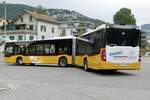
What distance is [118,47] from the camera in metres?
23.7

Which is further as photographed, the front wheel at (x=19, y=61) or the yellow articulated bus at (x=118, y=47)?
the front wheel at (x=19, y=61)

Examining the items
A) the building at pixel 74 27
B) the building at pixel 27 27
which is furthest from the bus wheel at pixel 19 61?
the building at pixel 74 27

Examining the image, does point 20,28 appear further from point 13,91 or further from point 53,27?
point 13,91

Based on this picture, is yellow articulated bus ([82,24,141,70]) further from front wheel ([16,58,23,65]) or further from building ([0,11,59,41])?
building ([0,11,59,41])

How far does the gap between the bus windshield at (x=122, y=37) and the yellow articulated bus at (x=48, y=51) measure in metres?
6.44

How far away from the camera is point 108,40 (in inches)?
930

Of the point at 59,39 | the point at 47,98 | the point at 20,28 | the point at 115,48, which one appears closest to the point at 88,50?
the point at 115,48

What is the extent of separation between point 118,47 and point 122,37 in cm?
60

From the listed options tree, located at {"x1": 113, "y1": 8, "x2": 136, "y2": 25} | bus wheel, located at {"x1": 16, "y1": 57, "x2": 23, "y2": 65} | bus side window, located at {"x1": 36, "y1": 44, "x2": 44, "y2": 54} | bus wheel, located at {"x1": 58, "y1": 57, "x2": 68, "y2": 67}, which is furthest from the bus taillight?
tree, located at {"x1": 113, "y1": 8, "x2": 136, "y2": 25}

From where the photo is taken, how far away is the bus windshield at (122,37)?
23.6m

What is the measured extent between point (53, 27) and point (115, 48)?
89333mm

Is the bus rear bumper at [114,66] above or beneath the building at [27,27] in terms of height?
beneath

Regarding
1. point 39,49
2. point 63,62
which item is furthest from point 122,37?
point 39,49

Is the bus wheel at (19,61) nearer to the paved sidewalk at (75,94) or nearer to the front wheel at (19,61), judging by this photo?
the front wheel at (19,61)
